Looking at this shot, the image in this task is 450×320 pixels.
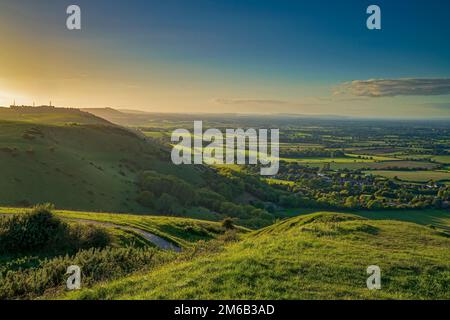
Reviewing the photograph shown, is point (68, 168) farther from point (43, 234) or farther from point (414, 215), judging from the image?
point (414, 215)

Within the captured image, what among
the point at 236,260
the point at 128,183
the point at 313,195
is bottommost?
the point at 313,195

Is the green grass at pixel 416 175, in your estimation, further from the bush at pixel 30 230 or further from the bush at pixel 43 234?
the bush at pixel 30 230

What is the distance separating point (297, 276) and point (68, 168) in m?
78.6

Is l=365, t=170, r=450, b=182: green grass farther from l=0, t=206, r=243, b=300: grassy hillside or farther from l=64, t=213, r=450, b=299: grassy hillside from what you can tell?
l=0, t=206, r=243, b=300: grassy hillside

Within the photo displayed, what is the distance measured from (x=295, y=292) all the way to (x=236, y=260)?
4.65 meters

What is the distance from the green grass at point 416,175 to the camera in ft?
452

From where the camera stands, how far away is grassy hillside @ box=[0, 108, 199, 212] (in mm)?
65375

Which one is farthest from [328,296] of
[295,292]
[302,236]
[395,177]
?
[395,177]

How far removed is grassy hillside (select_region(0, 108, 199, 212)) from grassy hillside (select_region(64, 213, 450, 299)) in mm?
52242

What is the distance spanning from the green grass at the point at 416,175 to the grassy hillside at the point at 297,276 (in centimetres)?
13132

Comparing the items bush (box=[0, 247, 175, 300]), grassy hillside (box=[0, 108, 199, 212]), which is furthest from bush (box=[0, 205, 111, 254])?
grassy hillside (box=[0, 108, 199, 212])

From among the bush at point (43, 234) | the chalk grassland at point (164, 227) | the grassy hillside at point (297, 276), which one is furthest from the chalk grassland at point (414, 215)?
the bush at point (43, 234)

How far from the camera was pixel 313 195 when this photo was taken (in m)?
135
